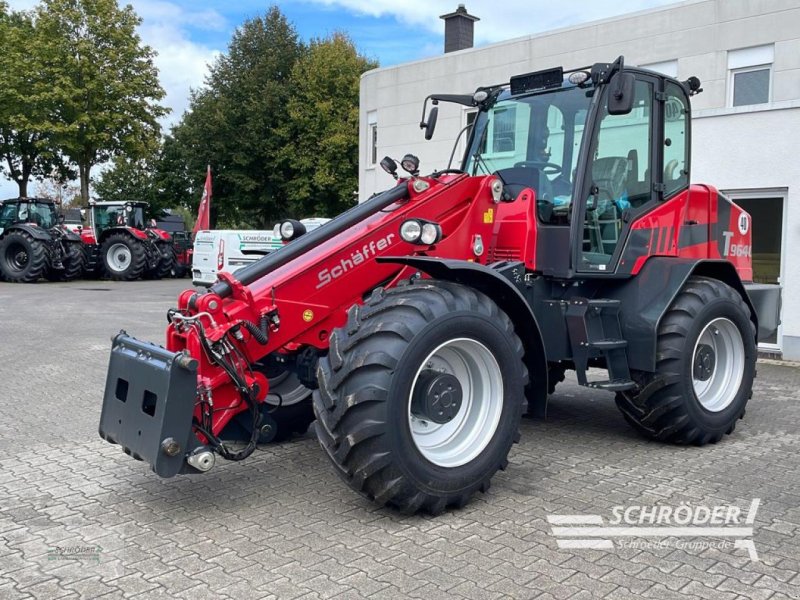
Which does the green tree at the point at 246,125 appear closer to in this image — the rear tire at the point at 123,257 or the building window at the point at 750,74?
the rear tire at the point at 123,257

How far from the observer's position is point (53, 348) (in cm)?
1080

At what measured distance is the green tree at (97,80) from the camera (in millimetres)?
Answer: 30078

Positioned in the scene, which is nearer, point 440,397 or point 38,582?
point 38,582

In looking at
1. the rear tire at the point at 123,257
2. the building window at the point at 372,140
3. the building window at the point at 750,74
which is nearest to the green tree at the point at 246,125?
the rear tire at the point at 123,257

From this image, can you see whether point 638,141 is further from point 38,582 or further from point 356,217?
point 38,582

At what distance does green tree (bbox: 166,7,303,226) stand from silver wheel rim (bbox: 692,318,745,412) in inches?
1184

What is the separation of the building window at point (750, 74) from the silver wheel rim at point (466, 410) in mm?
11375

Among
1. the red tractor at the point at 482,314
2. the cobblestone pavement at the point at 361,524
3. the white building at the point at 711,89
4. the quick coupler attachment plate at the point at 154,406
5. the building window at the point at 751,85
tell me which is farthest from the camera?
the building window at the point at 751,85

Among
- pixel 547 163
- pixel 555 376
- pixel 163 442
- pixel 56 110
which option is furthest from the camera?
pixel 56 110

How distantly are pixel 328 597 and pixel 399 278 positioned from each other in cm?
232

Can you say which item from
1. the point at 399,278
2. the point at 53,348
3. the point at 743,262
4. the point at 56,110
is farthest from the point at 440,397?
the point at 56,110

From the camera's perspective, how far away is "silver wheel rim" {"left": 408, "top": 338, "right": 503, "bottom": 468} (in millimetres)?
4547

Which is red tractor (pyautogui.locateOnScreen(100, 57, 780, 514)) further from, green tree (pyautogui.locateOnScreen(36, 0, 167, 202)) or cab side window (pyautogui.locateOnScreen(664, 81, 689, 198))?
green tree (pyautogui.locateOnScreen(36, 0, 167, 202))

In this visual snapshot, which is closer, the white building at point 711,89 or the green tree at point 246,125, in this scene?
the white building at point 711,89
